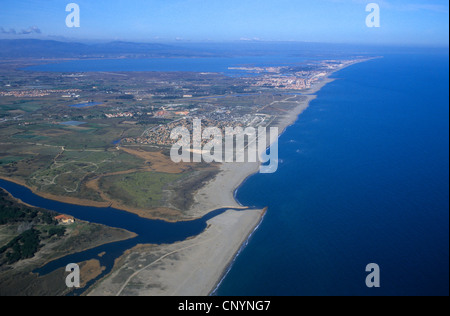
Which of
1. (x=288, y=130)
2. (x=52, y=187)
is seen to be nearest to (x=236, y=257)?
(x=52, y=187)

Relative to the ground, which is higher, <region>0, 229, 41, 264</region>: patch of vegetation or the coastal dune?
<region>0, 229, 41, 264</region>: patch of vegetation

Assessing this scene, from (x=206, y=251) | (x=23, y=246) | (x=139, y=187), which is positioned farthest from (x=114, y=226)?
(x=206, y=251)

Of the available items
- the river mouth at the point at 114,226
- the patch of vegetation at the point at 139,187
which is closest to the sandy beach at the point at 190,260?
the river mouth at the point at 114,226

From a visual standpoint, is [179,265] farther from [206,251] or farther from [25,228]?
[25,228]

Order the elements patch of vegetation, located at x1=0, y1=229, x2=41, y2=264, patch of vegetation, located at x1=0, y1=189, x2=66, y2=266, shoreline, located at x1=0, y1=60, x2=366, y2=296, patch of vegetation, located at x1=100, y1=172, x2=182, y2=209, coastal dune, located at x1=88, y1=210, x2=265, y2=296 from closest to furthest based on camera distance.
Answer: coastal dune, located at x1=88, y1=210, x2=265, y2=296, shoreline, located at x1=0, y1=60, x2=366, y2=296, patch of vegetation, located at x1=0, y1=229, x2=41, y2=264, patch of vegetation, located at x1=0, y1=189, x2=66, y2=266, patch of vegetation, located at x1=100, y1=172, x2=182, y2=209

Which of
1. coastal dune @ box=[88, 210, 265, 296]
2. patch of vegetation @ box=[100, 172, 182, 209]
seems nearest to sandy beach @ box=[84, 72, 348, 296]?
coastal dune @ box=[88, 210, 265, 296]

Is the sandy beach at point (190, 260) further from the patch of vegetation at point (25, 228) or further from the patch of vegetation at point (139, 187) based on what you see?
the patch of vegetation at point (25, 228)

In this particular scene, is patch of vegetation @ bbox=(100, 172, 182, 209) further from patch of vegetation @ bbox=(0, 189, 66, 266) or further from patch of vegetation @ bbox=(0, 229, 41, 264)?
patch of vegetation @ bbox=(0, 229, 41, 264)
